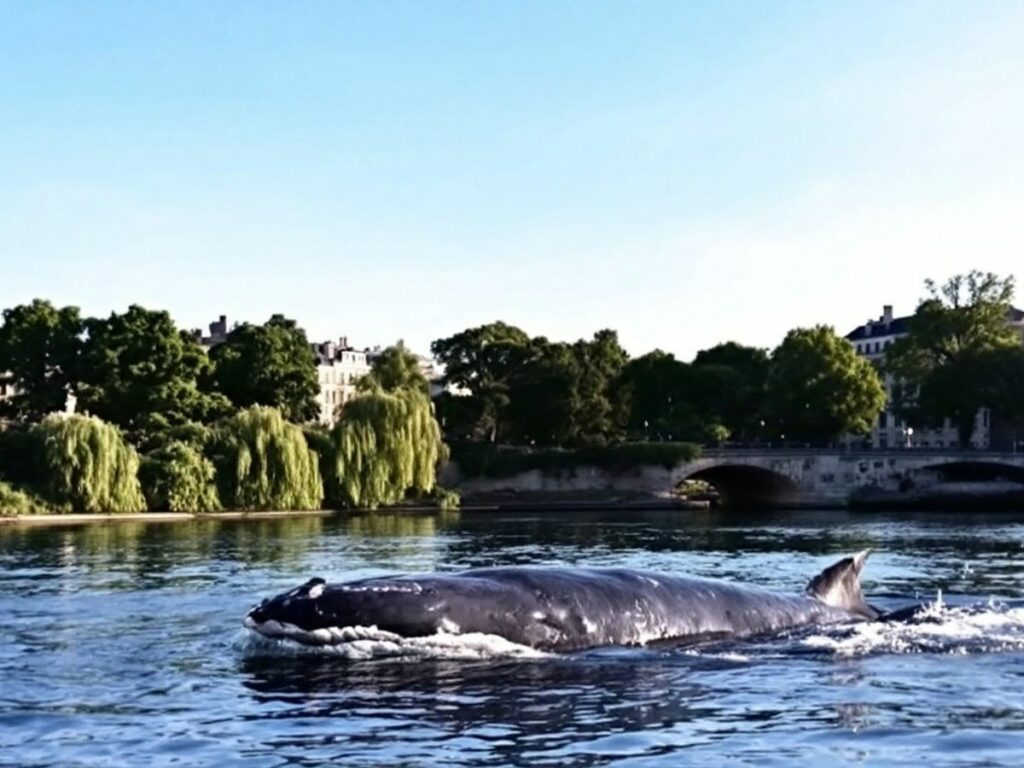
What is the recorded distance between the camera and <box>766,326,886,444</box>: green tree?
394ft

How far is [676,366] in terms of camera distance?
5522 inches

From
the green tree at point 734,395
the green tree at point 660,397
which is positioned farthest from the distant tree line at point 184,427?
the green tree at point 734,395

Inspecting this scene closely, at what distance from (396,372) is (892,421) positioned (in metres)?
85.9

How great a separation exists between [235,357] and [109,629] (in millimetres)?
88865

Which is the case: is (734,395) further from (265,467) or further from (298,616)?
(298,616)

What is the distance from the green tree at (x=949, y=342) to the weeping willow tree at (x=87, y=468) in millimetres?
73303

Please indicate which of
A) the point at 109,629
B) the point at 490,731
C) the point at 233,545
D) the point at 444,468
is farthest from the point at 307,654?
the point at 444,468

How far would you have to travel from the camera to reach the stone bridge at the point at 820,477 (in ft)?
347

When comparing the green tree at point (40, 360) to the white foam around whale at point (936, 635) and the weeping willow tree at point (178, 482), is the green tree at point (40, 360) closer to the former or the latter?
the weeping willow tree at point (178, 482)

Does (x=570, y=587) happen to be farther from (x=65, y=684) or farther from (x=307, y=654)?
(x=65, y=684)

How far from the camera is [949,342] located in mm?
126688

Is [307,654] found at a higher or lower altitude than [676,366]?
lower

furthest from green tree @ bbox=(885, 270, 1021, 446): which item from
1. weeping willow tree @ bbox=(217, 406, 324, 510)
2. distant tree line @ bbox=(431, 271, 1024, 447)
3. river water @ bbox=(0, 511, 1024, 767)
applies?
river water @ bbox=(0, 511, 1024, 767)

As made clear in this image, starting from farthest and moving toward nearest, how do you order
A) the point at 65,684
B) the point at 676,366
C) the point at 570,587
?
the point at 676,366, the point at 570,587, the point at 65,684
